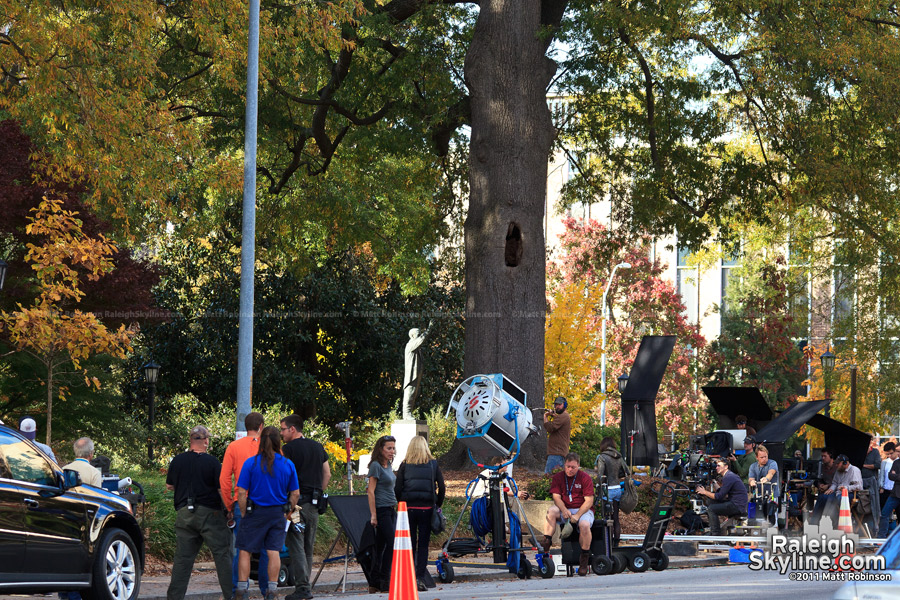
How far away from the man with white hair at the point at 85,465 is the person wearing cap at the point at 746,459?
12229 mm

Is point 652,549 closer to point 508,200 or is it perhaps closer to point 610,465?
point 610,465

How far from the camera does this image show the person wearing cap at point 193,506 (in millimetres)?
12281

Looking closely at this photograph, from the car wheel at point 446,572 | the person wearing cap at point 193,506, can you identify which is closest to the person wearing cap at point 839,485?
the car wheel at point 446,572

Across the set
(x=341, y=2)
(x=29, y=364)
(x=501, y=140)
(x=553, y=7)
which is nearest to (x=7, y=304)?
(x=29, y=364)

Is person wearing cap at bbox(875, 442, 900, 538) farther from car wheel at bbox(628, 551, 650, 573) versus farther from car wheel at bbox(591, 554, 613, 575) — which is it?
car wheel at bbox(591, 554, 613, 575)

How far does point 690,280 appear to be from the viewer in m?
58.1

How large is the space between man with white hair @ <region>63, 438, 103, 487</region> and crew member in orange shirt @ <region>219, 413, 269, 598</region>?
1.43 metres

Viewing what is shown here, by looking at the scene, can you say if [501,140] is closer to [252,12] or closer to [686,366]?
[252,12]

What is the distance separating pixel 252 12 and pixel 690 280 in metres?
42.1

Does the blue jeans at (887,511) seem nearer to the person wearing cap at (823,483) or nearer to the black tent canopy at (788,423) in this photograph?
the person wearing cap at (823,483)

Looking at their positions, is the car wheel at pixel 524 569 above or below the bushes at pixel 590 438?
below

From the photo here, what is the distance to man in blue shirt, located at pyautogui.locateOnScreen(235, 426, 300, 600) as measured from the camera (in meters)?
11.9

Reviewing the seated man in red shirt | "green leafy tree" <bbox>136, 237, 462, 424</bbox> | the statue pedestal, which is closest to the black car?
the seated man in red shirt

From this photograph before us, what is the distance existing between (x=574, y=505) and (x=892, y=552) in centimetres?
959
